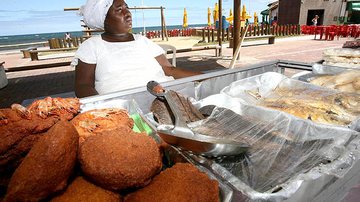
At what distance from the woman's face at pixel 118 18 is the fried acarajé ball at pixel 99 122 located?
1757 millimetres

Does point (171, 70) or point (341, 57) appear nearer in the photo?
point (171, 70)

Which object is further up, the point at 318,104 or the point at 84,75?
the point at 84,75

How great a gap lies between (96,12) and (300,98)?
2165 mm

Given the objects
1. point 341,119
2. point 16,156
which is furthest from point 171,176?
point 341,119

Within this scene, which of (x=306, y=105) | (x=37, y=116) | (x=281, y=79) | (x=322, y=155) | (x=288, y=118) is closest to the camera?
(x=37, y=116)

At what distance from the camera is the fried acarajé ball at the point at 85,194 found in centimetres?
72

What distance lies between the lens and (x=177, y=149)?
1005 mm

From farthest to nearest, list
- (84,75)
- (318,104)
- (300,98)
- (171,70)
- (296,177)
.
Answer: (171,70), (84,75), (300,98), (318,104), (296,177)

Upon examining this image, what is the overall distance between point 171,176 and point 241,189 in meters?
0.24

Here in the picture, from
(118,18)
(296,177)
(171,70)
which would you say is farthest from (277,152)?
(118,18)

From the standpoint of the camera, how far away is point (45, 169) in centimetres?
68

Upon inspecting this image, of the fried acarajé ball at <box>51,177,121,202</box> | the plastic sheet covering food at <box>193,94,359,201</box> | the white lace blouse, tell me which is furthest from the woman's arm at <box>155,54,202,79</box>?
the fried acarajé ball at <box>51,177,121,202</box>

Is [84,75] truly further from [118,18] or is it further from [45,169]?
[45,169]

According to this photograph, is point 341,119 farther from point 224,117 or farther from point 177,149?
point 177,149
